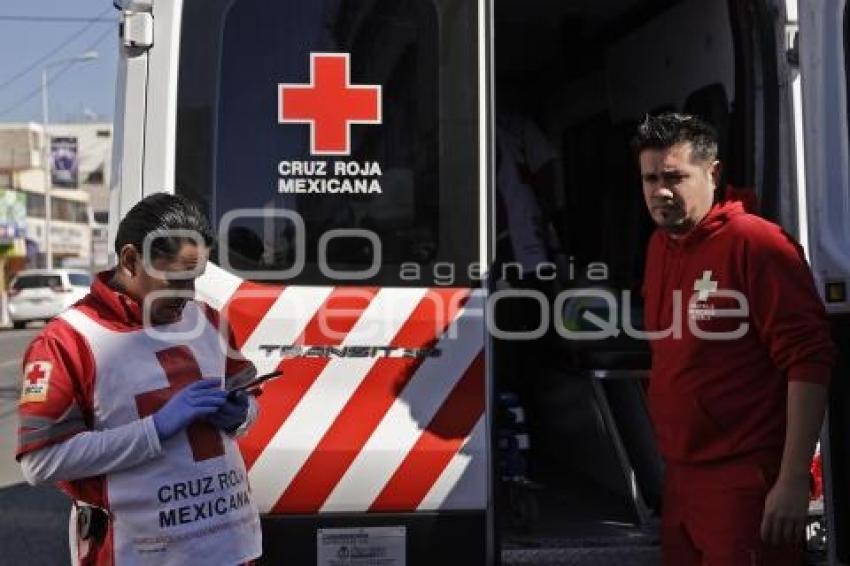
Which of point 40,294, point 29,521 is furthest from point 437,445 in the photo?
point 40,294

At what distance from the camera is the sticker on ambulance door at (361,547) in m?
3.02

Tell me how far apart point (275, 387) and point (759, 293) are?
140 cm

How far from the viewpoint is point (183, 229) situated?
2.31m

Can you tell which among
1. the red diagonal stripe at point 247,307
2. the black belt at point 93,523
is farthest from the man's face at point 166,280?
the red diagonal stripe at point 247,307

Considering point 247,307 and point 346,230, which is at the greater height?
point 346,230

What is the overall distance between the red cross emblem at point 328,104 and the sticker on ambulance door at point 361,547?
1.14 metres

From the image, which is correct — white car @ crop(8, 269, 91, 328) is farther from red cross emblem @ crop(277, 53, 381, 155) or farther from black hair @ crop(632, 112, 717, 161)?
black hair @ crop(632, 112, 717, 161)

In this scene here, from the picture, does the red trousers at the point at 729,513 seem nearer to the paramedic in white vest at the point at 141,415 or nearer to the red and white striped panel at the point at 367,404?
the red and white striped panel at the point at 367,404

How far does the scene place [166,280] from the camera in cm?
229

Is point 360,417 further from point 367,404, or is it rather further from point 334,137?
point 334,137

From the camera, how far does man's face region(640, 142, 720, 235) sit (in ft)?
8.48

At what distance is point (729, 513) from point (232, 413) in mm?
1232

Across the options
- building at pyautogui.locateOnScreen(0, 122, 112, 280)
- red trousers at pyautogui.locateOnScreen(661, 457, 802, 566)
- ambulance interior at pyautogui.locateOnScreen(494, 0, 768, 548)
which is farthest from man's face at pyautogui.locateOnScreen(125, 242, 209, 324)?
building at pyautogui.locateOnScreen(0, 122, 112, 280)

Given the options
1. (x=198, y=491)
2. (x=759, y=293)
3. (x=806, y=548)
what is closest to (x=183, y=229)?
(x=198, y=491)
